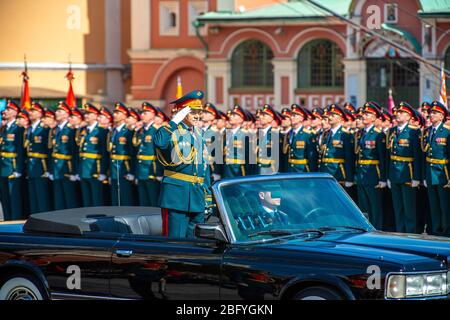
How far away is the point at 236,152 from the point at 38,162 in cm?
349

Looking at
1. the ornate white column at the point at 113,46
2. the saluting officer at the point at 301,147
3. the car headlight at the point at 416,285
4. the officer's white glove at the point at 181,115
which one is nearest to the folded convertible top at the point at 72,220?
the officer's white glove at the point at 181,115

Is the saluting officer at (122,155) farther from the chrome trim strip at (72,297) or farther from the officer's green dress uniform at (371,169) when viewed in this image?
the chrome trim strip at (72,297)

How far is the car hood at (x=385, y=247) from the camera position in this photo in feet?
28.7

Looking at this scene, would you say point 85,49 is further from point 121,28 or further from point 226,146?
point 226,146

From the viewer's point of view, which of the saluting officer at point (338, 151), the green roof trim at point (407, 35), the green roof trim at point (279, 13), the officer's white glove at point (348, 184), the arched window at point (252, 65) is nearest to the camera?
the saluting officer at point (338, 151)

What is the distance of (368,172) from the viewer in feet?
59.2

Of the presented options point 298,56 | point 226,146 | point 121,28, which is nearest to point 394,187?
point 226,146

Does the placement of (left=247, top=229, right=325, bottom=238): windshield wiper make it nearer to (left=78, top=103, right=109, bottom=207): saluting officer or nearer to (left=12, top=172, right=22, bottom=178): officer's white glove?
(left=78, top=103, right=109, bottom=207): saluting officer

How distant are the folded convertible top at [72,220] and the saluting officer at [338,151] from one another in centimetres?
726

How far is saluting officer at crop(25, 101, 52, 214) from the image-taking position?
20.8 m

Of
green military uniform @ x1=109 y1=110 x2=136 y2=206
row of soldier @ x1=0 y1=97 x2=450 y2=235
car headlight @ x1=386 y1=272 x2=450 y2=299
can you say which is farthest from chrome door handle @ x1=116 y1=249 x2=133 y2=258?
green military uniform @ x1=109 y1=110 x2=136 y2=206

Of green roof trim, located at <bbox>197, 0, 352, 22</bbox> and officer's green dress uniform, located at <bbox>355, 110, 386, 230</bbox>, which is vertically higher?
green roof trim, located at <bbox>197, 0, 352, 22</bbox>

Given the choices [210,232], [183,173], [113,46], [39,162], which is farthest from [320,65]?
[210,232]

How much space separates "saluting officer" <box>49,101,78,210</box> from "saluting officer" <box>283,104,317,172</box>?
3.68 metres
